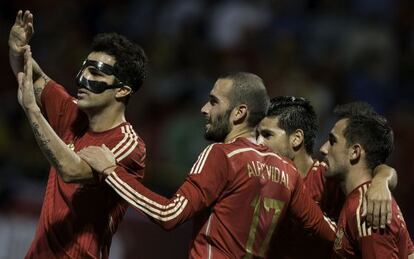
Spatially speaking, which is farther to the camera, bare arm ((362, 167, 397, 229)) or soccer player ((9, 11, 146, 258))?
soccer player ((9, 11, 146, 258))

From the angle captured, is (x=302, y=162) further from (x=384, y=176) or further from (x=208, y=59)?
(x=208, y=59)

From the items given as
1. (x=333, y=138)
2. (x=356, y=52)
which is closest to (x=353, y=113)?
(x=333, y=138)

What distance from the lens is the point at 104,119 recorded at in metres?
6.43

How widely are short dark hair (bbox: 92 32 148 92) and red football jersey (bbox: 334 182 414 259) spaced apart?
163cm

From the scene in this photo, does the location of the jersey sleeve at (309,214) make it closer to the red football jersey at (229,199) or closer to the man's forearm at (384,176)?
the red football jersey at (229,199)

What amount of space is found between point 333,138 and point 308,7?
6.59m

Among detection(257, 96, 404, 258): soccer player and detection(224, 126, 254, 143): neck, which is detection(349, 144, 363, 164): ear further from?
detection(224, 126, 254, 143): neck

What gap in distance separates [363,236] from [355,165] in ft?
1.96

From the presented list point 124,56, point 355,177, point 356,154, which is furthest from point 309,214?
point 124,56

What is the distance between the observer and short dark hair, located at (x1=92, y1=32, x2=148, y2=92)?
650cm

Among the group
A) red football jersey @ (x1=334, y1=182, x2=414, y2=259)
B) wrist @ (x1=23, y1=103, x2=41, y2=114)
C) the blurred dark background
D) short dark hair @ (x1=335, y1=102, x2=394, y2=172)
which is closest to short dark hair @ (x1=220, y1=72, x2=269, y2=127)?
short dark hair @ (x1=335, y1=102, x2=394, y2=172)

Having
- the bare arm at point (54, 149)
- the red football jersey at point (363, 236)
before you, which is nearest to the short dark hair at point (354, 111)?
the red football jersey at point (363, 236)

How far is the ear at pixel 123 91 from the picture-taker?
6481mm

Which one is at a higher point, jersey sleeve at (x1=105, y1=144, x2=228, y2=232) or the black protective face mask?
the black protective face mask
